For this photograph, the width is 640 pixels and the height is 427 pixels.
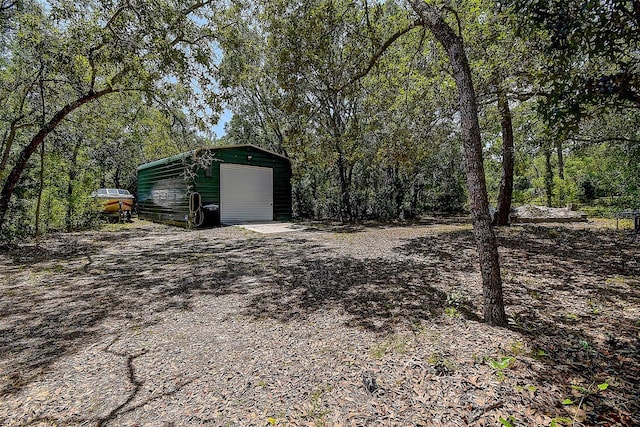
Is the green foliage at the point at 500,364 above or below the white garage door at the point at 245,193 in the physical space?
below

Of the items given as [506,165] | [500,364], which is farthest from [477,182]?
[506,165]

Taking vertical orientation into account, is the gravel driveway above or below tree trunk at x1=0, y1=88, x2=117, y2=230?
below

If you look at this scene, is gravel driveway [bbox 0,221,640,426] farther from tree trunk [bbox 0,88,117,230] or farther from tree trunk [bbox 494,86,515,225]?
tree trunk [bbox 494,86,515,225]

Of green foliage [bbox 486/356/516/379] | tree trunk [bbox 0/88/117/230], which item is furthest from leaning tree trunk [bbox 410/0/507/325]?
tree trunk [bbox 0/88/117/230]

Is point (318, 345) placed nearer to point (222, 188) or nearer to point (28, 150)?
point (28, 150)

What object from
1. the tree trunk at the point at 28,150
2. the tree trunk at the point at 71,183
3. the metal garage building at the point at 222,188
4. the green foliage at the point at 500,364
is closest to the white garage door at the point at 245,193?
the metal garage building at the point at 222,188

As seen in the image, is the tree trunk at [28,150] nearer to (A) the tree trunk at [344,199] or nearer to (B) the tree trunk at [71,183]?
(B) the tree trunk at [71,183]

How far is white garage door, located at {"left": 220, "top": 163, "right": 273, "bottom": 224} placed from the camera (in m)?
11.5

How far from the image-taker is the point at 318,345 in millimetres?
2465

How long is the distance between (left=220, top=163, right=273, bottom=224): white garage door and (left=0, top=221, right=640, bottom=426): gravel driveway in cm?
669

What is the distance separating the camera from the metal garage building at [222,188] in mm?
10445

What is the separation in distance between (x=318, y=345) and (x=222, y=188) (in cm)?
988

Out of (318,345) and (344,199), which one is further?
(344,199)

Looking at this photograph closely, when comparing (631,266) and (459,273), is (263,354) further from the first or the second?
(631,266)
